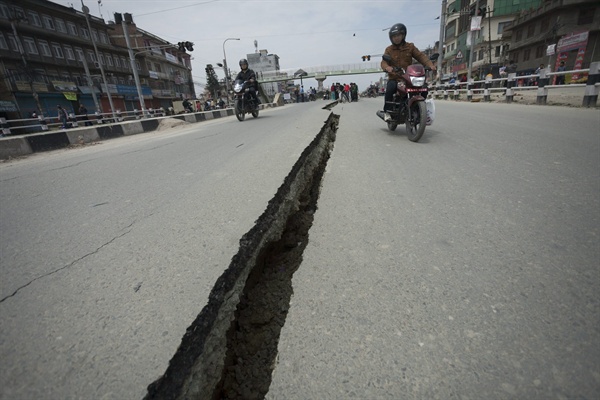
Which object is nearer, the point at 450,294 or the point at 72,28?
the point at 450,294

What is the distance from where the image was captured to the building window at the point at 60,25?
27.8 metres

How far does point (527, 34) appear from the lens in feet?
107

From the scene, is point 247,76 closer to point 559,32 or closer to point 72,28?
point 72,28

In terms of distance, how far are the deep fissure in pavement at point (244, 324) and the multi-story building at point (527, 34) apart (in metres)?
20.5

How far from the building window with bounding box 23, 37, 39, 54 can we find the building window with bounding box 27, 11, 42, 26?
1.65m

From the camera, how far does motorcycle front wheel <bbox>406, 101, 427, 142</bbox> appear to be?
12.5 ft

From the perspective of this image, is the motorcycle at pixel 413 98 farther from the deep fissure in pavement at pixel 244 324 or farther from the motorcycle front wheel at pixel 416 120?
the deep fissure in pavement at pixel 244 324

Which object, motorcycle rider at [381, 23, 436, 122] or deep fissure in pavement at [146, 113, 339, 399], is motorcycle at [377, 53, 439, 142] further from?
deep fissure in pavement at [146, 113, 339, 399]

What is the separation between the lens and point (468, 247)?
1356mm

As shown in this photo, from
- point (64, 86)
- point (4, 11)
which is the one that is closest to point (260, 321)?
point (64, 86)

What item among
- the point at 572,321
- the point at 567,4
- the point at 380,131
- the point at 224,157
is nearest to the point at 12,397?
the point at 572,321

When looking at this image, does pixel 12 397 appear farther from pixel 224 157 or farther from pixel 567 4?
pixel 567 4

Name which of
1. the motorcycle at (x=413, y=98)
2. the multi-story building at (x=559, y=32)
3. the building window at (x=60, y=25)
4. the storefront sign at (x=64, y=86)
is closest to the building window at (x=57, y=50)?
the building window at (x=60, y=25)

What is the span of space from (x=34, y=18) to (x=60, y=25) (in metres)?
2.52
